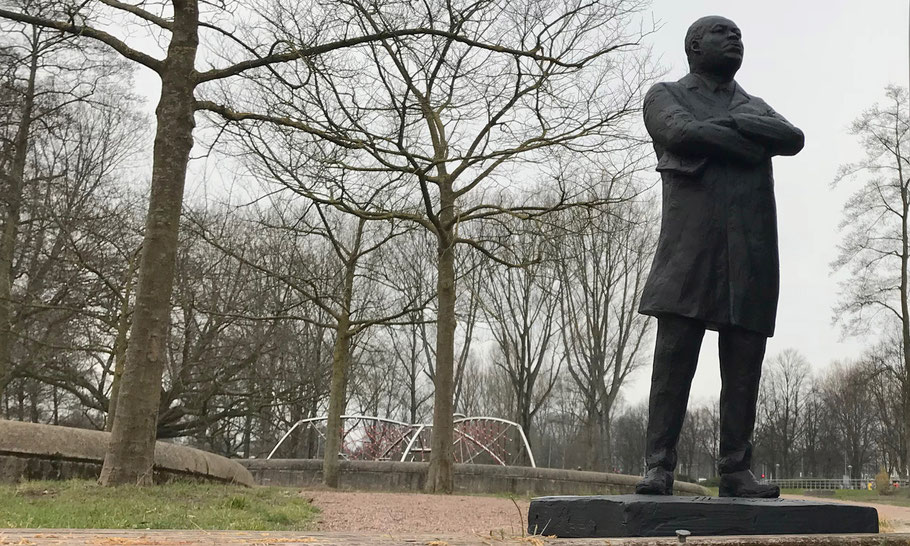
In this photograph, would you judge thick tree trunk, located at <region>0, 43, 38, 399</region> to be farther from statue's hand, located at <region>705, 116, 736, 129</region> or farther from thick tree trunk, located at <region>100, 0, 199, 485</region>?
statue's hand, located at <region>705, 116, 736, 129</region>

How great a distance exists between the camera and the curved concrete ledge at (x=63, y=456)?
9078mm

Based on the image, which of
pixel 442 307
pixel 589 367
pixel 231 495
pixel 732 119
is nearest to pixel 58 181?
pixel 442 307

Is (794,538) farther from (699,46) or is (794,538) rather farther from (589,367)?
(589,367)

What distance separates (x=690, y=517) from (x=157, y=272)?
288 inches

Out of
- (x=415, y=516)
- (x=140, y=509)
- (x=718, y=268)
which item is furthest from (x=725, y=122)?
(x=415, y=516)

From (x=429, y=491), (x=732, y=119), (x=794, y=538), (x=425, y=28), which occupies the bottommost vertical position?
(x=429, y=491)

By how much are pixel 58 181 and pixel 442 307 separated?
14198 millimetres

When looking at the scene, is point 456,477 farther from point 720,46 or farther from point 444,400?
point 720,46

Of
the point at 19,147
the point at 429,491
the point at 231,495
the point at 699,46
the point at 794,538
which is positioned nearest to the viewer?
the point at 794,538

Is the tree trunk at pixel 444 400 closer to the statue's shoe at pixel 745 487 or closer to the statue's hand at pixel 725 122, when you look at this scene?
the statue's hand at pixel 725 122

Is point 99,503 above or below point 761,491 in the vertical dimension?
below

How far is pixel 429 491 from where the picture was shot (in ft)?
53.2

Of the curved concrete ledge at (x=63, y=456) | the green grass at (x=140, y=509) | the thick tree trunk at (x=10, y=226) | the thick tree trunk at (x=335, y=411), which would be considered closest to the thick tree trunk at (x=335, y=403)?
the thick tree trunk at (x=335, y=411)

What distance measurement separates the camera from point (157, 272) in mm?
9516
